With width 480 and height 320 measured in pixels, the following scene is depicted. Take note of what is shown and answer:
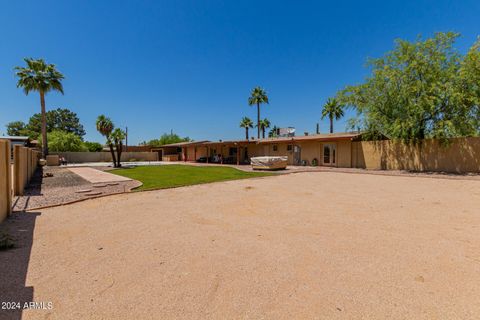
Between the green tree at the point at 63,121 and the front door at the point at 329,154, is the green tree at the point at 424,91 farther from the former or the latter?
the green tree at the point at 63,121

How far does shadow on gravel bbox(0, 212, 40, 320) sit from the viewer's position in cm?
251

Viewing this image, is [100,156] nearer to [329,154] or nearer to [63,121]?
[329,154]

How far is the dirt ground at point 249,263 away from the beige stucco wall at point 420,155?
39.1 feet

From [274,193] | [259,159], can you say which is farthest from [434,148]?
[274,193]

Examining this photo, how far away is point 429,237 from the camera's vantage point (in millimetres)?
4262

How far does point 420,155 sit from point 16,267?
21.1 metres

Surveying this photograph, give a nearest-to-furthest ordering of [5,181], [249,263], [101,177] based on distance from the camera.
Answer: [249,263] < [5,181] < [101,177]

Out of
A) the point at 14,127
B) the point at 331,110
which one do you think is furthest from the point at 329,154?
the point at 14,127

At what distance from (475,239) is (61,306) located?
6.10m

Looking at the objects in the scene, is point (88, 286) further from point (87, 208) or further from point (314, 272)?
point (87, 208)

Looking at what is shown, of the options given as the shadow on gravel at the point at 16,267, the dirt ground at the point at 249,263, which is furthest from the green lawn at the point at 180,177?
the shadow on gravel at the point at 16,267

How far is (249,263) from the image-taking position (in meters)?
3.36

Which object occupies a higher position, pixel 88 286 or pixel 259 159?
pixel 259 159

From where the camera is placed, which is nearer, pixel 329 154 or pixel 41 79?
pixel 329 154
